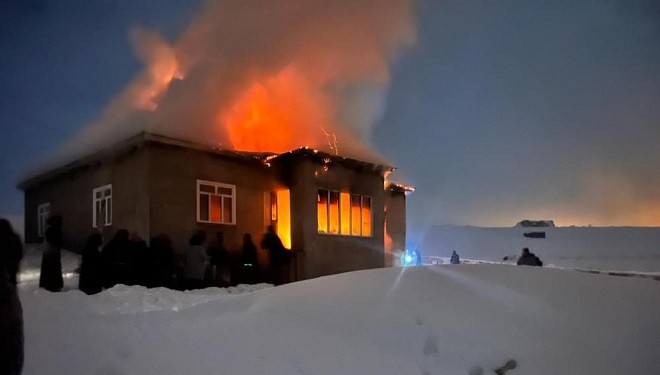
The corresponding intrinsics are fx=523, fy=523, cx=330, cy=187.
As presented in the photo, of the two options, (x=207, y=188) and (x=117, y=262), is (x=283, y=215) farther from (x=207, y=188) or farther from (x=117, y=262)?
(x=117, y=262)

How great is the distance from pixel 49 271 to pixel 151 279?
1998mm

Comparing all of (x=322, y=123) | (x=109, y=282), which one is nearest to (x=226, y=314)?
(x=109, y=282)

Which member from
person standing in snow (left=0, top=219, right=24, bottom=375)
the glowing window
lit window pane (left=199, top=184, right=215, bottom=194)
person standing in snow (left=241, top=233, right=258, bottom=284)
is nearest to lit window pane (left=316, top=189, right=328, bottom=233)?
the glowing window

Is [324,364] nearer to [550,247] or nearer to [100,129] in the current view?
[100,129]

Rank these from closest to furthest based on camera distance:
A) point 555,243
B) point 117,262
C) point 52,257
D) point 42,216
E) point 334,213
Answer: point 52,257 → point 117,262 → point 334,213 → point 42,216 → point 555,243

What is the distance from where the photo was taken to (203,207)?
1395 cm

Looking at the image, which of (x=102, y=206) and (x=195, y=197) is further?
(x=102, y=206)

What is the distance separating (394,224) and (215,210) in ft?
32.5

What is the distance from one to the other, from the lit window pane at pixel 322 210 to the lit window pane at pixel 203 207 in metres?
3.48

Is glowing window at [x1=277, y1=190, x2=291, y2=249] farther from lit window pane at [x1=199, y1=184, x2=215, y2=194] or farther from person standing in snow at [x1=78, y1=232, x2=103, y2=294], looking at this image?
person standing in snow at [x1=78, y1=232, x2=103, y2=294]

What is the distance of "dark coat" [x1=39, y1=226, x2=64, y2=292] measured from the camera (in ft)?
34.8

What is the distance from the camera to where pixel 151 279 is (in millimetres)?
11438

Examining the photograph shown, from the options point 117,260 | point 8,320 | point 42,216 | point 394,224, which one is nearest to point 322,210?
point 117,260

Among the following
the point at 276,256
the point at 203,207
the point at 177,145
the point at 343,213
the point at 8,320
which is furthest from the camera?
the point at 343,213
